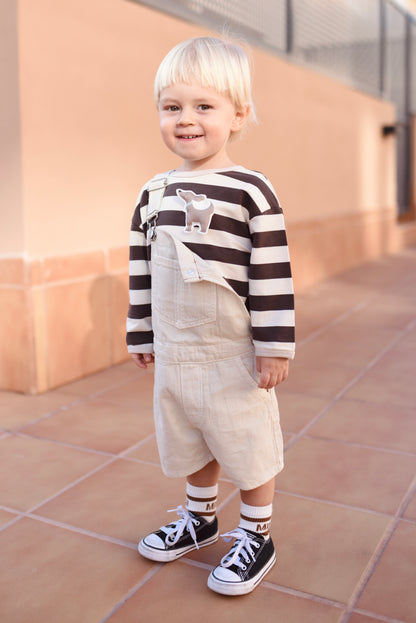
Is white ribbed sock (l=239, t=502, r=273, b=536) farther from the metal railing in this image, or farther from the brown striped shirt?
the metal railing

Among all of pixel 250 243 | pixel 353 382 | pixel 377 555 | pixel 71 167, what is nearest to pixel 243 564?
pixel 377 555

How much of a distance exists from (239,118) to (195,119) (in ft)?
0.42

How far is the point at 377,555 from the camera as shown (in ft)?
4.87

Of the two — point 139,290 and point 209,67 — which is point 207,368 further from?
point 209,67

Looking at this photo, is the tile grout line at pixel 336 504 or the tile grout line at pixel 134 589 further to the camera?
the tile grout line at pixel 336 504

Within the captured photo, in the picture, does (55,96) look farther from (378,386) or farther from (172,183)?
(378,386)

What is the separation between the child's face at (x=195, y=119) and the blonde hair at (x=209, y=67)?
14mm

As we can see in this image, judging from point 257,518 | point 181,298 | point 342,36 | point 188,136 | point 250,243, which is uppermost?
point 342,36

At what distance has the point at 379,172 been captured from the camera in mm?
7078

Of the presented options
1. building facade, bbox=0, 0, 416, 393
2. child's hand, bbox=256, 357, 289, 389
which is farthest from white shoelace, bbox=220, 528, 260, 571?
building facade, bbox=0, 0, 416, 393

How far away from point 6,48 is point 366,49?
5.34 metres

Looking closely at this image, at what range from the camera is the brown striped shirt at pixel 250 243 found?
1285mm

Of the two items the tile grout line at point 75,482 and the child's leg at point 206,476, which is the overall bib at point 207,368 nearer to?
the child's leg at point 206,476

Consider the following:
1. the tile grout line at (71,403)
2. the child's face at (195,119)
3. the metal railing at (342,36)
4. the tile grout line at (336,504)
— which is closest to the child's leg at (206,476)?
the tile grout line at (336,504)
